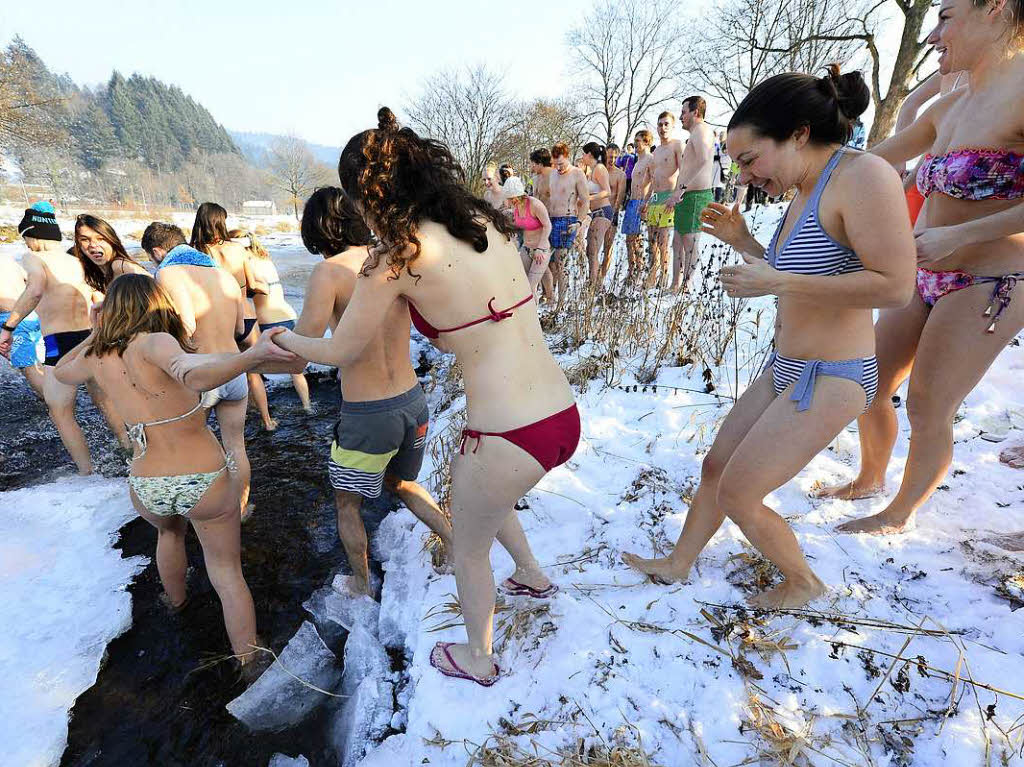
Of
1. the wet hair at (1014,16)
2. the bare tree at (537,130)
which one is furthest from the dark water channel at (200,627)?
the bare tree at (537,130)

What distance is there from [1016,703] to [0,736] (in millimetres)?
3988

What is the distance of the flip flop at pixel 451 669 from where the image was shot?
202 centimetres

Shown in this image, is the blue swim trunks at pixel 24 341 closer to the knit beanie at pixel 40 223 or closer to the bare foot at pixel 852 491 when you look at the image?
the knit beanie at pixel 40 223

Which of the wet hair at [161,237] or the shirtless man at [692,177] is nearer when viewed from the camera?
the wet hair at [161,237]

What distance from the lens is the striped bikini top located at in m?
Answer: 1.56

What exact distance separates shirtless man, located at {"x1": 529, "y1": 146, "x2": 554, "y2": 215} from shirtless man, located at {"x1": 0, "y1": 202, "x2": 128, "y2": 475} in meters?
5.57

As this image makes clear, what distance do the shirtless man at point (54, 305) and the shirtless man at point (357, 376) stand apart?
3260 millimetres

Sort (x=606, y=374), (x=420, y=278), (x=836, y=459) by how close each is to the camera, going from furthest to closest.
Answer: (x=606, y=374) < (x=836, y=459) < (x=420, y=278)

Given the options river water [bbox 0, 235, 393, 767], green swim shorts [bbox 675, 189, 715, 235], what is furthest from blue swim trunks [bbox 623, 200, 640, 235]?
river water [bbox 0, 235, 393, 767]

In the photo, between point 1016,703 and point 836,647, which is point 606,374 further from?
point 1016,703

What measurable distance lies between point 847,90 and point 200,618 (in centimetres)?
390

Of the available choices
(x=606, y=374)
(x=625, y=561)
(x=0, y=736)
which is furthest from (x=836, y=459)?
(x=0, y=736)

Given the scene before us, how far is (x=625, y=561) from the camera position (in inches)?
97.4

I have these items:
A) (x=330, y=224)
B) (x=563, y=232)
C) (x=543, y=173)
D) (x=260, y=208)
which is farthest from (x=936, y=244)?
(x=260, y=208)
